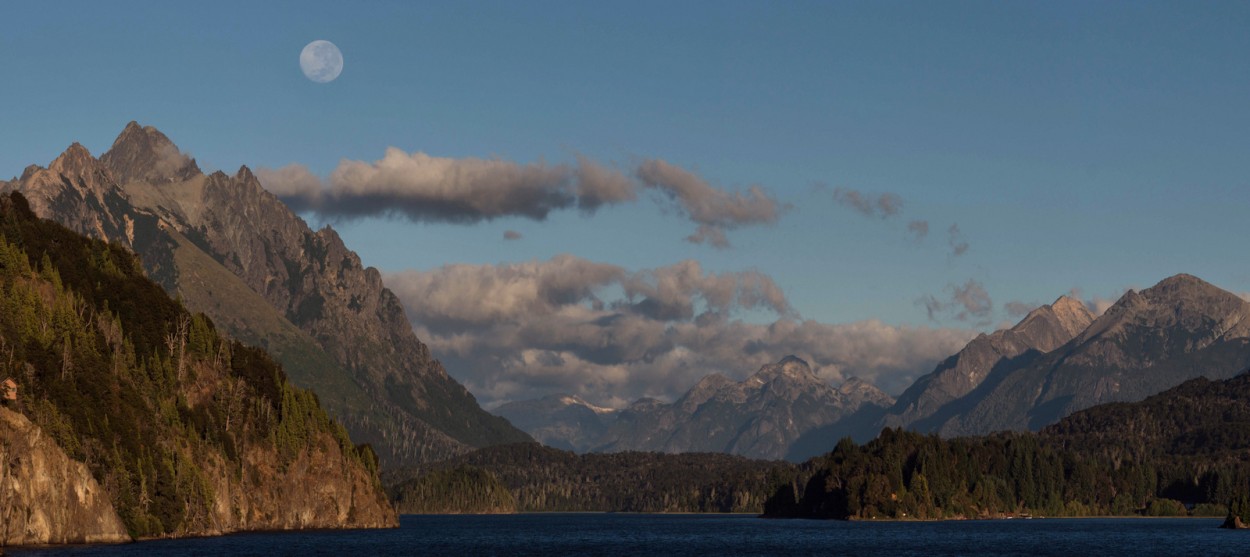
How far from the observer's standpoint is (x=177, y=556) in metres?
191

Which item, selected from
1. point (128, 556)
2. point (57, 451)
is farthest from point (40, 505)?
point (128, 556)

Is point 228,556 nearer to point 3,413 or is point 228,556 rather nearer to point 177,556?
point 177,556

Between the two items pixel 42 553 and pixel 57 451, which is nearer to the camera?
pixel 42 553

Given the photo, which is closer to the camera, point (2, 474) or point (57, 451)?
point (2, 474)

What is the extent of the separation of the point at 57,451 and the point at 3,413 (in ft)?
35.8

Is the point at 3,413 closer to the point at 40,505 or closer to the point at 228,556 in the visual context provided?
the point at 40,505

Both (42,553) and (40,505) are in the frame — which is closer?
(42,553)

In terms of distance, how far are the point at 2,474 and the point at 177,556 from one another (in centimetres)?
2441

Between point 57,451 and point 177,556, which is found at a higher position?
point 57,451

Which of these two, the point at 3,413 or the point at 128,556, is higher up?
the point at 3,413

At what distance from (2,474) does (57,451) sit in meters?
13.5

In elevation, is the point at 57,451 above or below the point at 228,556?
above

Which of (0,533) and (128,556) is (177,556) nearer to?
(128,556)

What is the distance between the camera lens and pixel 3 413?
19125cm
